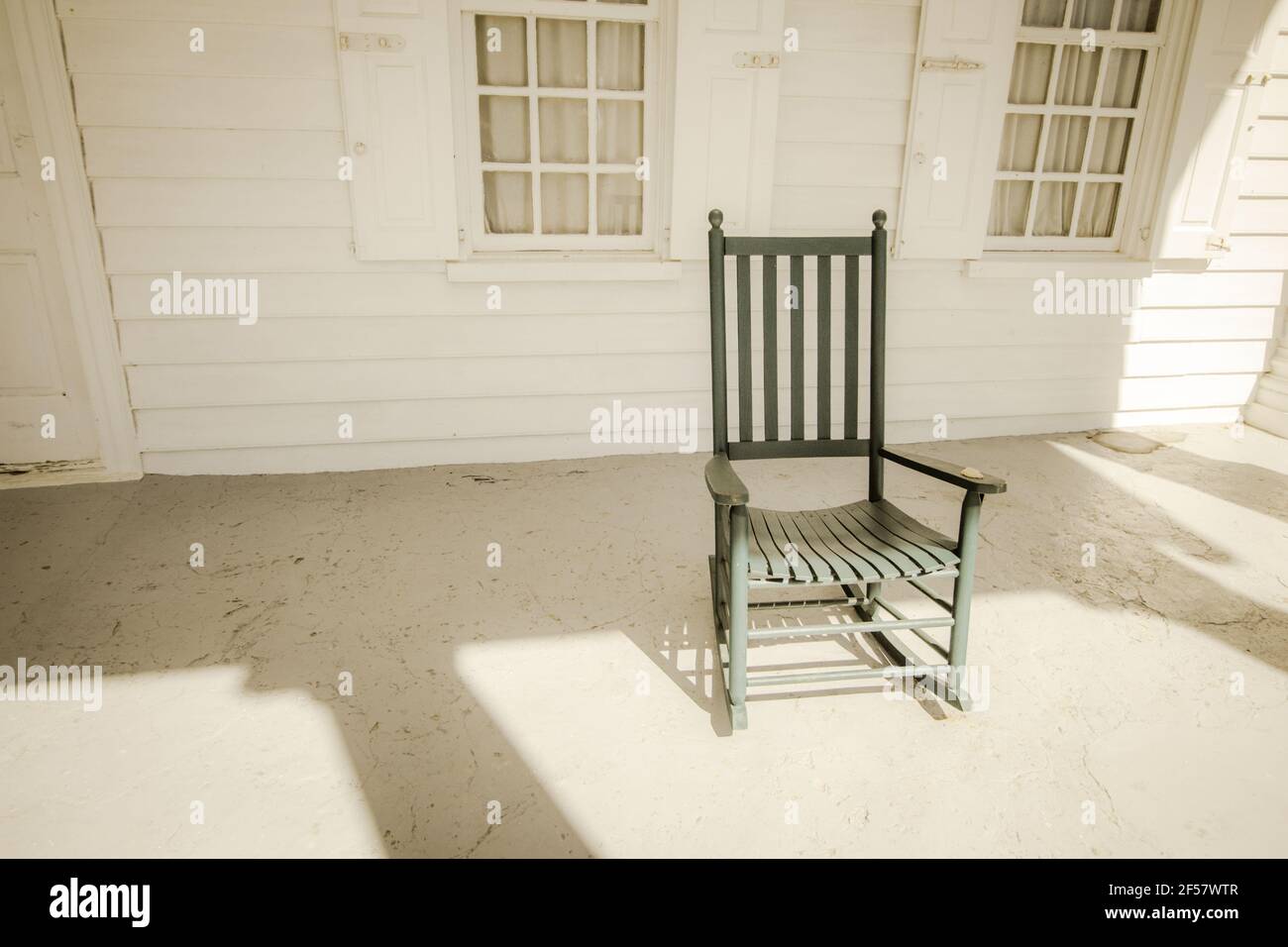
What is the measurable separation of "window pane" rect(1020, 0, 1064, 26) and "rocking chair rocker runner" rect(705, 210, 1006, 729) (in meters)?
2.21

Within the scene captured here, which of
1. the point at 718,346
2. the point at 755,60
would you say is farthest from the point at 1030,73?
the point at 718,346

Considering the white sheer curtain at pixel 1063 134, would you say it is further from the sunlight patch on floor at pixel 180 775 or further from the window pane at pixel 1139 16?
the sunlight patch on floor at pixel 180 775

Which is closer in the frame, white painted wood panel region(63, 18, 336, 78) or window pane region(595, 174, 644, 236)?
white painted wood panel region(63, 18, 336, 78)

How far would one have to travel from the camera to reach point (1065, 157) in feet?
12.5

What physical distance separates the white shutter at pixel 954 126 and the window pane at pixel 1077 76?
40cm

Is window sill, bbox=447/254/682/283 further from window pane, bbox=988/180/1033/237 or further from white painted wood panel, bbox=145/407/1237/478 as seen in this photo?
window pane, bbox=988/180/1033/237

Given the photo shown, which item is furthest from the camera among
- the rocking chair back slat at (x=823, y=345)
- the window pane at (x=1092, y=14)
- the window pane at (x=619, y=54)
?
the window pane at (x=1092, y=14)

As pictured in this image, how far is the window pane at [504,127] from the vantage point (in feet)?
10.8

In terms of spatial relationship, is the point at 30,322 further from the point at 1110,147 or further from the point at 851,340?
the point at 1110,147

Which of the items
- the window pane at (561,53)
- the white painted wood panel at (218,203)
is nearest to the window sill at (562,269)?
the white painted wood panel at (218,203)

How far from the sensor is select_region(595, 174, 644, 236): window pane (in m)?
3.48

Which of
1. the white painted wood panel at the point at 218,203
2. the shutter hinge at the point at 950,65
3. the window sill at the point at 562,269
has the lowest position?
the window sill at the point at 562,269

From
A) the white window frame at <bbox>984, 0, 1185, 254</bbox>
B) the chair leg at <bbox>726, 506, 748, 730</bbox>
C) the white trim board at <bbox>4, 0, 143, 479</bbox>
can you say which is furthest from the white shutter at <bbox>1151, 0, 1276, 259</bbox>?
the white trim board at <bbox>4, 0, 143, 479</bbox>

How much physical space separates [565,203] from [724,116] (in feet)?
2.64
